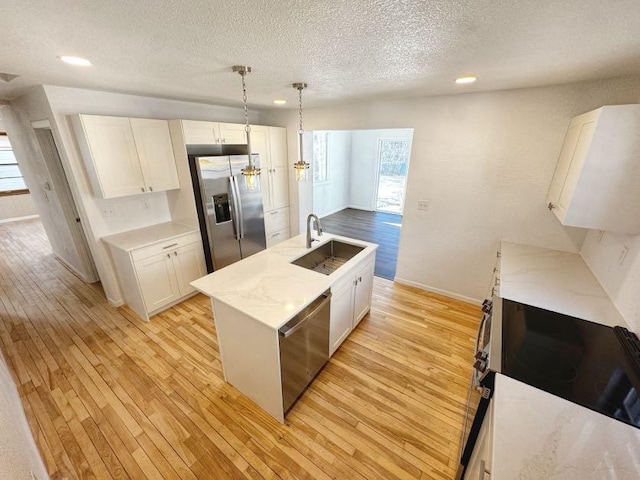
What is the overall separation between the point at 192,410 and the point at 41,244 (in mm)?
5460

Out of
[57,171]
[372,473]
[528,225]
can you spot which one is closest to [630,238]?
[528,225]

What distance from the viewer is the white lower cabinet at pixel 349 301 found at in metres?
2.15

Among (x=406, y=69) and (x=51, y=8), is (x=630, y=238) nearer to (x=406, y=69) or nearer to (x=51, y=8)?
(x=406, y=69)

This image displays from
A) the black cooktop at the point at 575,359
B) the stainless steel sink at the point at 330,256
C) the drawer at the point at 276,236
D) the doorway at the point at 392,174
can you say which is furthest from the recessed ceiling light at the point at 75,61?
the doorway at the point at 392,174

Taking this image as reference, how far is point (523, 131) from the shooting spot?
2.41 metres

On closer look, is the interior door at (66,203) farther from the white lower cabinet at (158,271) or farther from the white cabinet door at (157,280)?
the white cabinet door at (157,280)

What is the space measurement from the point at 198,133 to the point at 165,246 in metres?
1.39

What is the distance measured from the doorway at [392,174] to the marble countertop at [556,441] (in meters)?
6.10

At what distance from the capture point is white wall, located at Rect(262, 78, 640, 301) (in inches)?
90.4

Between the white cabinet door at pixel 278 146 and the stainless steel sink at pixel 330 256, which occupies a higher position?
the white cabinet door at pixel 278 146

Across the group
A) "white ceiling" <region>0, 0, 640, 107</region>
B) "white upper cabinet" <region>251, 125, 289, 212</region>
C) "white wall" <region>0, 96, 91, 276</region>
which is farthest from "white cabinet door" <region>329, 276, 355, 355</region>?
"white wall" <region>0, 96, 91, 276</region>

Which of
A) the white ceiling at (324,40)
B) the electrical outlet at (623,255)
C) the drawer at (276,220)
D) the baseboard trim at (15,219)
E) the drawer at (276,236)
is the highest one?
the white ceiling at (324,40)

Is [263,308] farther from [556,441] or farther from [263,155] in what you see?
[263,155]

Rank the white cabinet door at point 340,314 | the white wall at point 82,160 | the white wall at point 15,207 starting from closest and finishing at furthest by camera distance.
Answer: the white cabinet door at point 340,314 → the white wall at point 82,160 → the white wall at point 15,207
